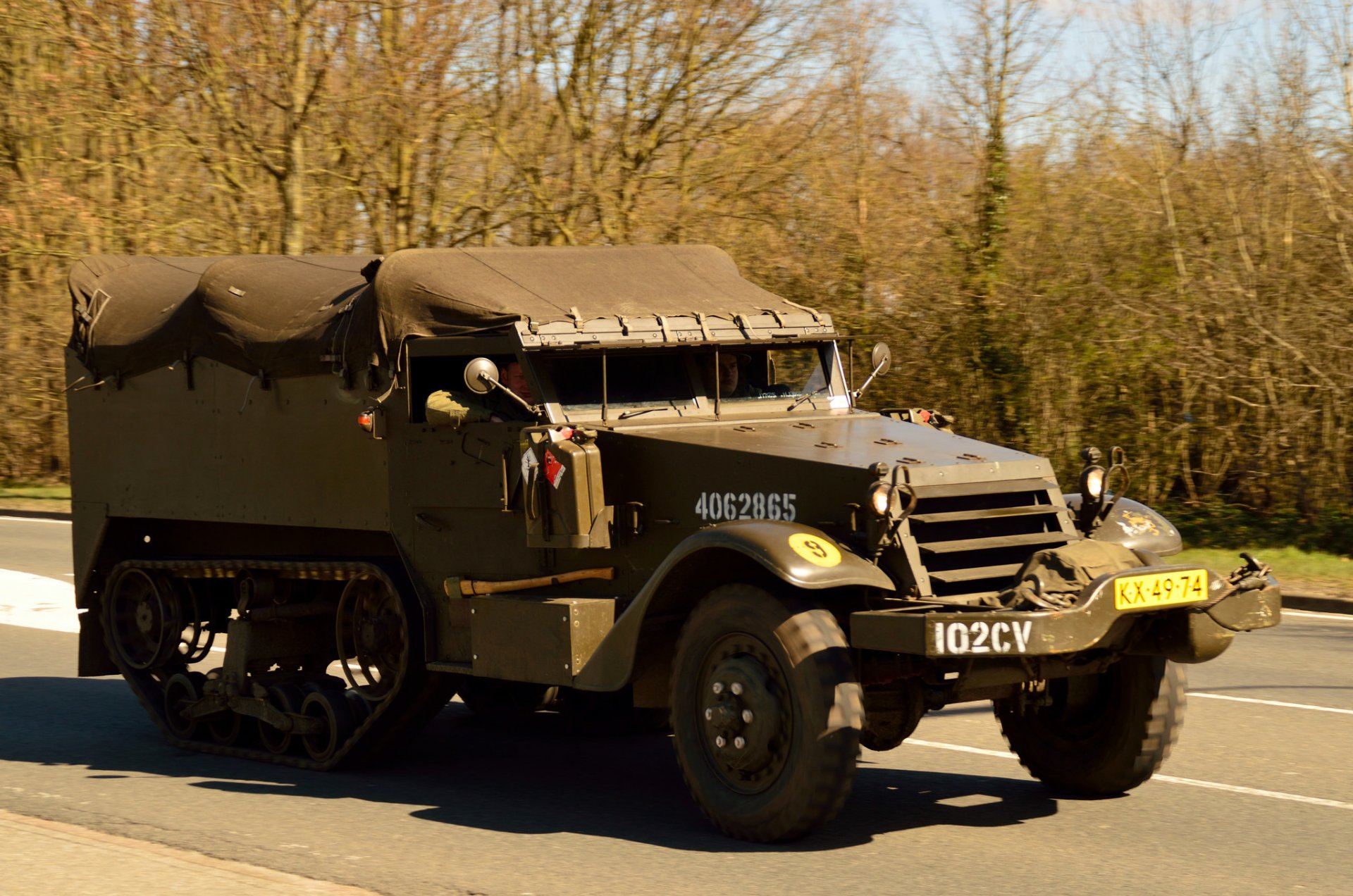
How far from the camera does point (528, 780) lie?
8.18m

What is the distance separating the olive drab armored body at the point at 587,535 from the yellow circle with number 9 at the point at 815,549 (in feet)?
0.07

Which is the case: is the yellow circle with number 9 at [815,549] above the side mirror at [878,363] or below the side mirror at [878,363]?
below

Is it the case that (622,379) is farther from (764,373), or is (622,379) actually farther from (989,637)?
(989,637)

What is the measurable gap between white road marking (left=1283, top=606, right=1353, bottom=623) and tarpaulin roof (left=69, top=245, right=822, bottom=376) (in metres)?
6.86

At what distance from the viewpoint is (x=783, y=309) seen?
855cm

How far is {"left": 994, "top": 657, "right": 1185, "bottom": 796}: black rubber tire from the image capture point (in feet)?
23.6

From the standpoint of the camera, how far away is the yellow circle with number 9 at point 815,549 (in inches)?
251

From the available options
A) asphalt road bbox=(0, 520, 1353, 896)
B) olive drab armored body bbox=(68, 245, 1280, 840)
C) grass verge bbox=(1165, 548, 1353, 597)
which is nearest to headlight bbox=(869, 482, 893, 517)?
olive drab armored body bbox=(68, 245, 1280, 840)

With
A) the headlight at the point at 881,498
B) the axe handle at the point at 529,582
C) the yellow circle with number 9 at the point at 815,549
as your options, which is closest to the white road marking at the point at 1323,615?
the axe handle at the point at 529,582

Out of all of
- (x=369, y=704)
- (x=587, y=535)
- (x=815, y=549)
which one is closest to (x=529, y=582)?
(x=587, y=535)

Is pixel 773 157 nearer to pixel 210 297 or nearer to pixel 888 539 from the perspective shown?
pixel 210 297

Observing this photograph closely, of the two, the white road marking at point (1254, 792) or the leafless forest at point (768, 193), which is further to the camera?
the leafless forest at point (768, 193)

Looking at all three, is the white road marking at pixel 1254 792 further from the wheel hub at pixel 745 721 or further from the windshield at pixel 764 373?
the windshield at pixel 764 373

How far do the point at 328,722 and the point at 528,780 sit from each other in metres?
1.13
